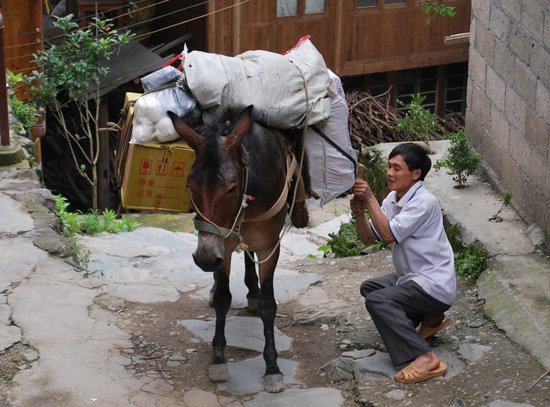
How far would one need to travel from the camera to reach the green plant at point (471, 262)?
6.98m

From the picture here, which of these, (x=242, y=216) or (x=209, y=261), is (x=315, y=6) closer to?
(x=242, y=216)

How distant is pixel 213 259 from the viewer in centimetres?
489

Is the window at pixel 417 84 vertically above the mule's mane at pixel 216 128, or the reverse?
the mule's mane at pixel 216 128

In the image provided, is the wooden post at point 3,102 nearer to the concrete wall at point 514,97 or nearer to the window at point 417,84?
the concrete wall at point 514,97

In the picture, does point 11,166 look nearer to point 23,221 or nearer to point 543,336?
point 23,221

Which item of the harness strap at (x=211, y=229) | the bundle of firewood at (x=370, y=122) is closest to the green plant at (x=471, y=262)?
the harness strap at (x=211, y=229)

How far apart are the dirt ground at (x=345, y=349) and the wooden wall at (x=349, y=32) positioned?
8502mm

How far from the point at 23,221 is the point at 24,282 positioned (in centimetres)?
112

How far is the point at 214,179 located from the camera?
4914mm

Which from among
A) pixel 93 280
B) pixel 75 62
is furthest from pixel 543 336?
pixel 75 62

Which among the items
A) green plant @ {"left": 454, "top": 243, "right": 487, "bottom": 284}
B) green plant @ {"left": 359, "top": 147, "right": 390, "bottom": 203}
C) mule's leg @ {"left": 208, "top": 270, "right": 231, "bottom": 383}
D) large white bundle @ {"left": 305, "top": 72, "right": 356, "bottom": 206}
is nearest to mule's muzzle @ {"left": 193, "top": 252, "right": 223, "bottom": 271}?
mule's leg @ {"left": 208, "top": 270, "right": 231, "bottom": 383}

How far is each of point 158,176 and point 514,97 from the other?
12.4ft

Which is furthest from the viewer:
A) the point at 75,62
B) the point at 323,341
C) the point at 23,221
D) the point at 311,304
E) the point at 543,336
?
the point at 75,62

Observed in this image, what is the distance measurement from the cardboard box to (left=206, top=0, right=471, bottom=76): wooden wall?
905 centimetres
